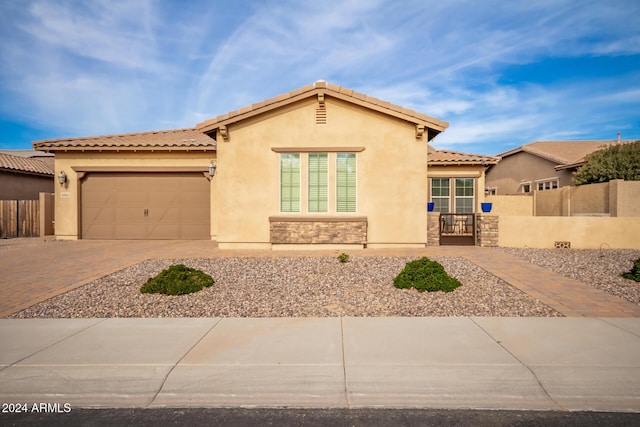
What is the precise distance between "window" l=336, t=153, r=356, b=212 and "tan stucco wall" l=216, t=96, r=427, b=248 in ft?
0.57

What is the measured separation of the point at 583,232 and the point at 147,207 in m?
16.9

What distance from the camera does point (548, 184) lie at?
931 inches

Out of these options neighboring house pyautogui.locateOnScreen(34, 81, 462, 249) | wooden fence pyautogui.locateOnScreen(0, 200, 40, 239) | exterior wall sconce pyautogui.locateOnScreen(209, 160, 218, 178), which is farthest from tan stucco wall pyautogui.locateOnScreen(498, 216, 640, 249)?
wooden fence pyautogui.locateOnScreen(0, 200, 40, 239)

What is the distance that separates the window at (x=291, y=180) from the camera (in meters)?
12.0

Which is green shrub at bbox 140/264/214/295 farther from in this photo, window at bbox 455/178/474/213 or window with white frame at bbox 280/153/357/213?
window at bbox 455/178/474/213

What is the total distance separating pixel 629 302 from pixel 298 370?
6404 millimetres

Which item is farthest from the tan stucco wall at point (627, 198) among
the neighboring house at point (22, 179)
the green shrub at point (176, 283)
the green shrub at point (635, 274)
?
the neighboring house at point (22, 179)

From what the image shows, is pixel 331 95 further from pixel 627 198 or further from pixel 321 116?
pixel 627 198

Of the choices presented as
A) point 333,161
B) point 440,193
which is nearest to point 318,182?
point 333,161

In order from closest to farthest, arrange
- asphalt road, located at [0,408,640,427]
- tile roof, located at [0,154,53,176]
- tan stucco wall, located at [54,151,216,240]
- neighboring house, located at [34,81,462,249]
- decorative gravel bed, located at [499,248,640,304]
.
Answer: asphalt road, located at [0,408,640,427] → decorative gravel bed, located at [499,248,640,304] → neighboring house, located at [34,81,462,249] → tan stucco wall, located at [54,151,216,240] → tile roof, located at [0,154,53,176]

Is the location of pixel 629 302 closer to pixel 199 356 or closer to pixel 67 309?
pixel 199 356

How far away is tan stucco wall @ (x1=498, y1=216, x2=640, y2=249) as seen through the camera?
12391 millimetres

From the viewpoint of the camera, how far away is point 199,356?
4.23m

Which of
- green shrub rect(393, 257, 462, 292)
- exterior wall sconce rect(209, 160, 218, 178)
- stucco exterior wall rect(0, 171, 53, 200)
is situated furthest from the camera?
stucco exterior wall rect(0, 171, 53, 200)
